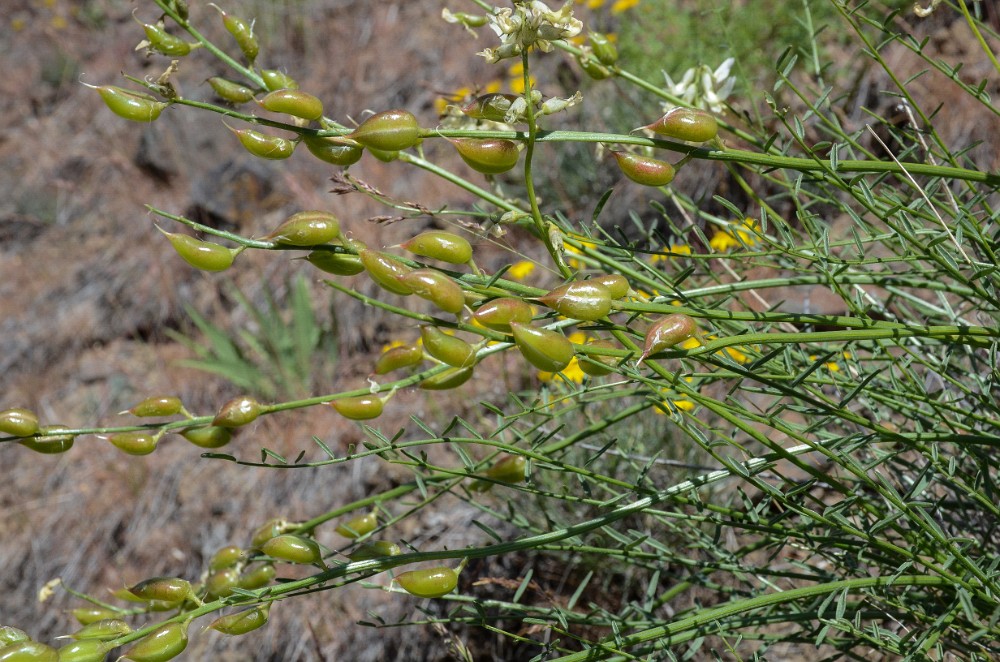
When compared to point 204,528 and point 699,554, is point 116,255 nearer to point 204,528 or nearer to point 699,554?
point 204,528

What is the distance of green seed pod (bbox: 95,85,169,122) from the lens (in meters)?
0.83

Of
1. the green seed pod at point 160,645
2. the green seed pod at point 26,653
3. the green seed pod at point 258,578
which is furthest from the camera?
the green seed pod at point 258,578

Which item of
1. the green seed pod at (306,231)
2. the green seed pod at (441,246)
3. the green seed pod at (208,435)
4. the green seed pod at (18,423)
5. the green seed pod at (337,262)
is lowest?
the green seed pod at (208,435)

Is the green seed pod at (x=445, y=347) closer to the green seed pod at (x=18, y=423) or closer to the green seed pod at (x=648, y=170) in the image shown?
the green seed pod at (x=648, y=170)

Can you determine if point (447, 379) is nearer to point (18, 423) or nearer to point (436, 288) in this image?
point (436, 288)

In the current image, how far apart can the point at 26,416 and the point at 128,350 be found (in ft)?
11.4

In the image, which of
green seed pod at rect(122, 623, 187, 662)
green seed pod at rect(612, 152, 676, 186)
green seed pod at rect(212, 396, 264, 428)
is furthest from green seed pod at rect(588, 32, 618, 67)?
green seed pod at rect(122, 623, 187, 662)

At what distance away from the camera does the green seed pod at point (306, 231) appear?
29.9 inches

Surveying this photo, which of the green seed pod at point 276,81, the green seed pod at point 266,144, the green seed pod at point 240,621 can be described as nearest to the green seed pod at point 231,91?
the green seed pod at point 276,81

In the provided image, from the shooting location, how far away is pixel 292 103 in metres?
0.77

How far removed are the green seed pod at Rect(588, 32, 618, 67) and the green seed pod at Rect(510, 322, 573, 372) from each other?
23.1 inches

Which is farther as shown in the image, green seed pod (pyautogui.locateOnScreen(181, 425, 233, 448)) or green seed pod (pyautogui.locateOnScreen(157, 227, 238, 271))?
green seed pod (pyautogui.locateOnScreen(181, 425, 233, 448))

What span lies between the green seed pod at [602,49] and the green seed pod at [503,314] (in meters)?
0.57

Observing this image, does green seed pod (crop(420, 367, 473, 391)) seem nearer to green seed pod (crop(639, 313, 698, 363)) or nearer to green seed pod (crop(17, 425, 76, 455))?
green seed pod (crop(639, 313, 698, 363))
